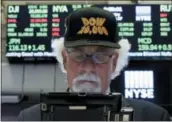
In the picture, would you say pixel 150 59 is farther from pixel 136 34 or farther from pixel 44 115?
pixel 44 115

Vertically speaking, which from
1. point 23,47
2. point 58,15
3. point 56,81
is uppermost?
point 58,15

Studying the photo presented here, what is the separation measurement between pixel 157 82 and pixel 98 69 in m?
2.30

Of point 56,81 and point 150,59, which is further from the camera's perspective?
point 56,81

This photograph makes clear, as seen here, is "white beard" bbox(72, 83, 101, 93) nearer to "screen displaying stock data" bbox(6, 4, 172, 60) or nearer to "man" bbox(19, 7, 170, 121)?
"man" bbox(19, 7, 170, 121)

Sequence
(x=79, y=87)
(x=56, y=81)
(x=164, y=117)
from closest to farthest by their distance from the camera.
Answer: (x=79, y=87), (x=164, y=117), (x=56, y=81)

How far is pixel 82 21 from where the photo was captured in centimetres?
124

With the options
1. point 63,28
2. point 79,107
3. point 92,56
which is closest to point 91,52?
point 92,56

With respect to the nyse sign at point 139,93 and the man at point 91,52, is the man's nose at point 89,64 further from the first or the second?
the nyse sign at point 139,93

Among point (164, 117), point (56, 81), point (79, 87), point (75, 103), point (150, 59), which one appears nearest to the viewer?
point (75, 103)

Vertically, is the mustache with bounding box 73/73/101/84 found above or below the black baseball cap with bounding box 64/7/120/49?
below

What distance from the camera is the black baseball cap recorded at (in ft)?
3.99

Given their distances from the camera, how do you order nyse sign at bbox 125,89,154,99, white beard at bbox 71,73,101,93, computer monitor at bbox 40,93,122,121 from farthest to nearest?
nyse sign at bbox 125,89,154,99
white beard at bbox 71,73,101,93
computer monitor at bbox 40,93,122,121

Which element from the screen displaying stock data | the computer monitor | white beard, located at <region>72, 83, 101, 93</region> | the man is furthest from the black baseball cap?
the screen displaying stock data

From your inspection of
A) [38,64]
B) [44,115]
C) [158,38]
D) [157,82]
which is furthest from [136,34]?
[44,115]
